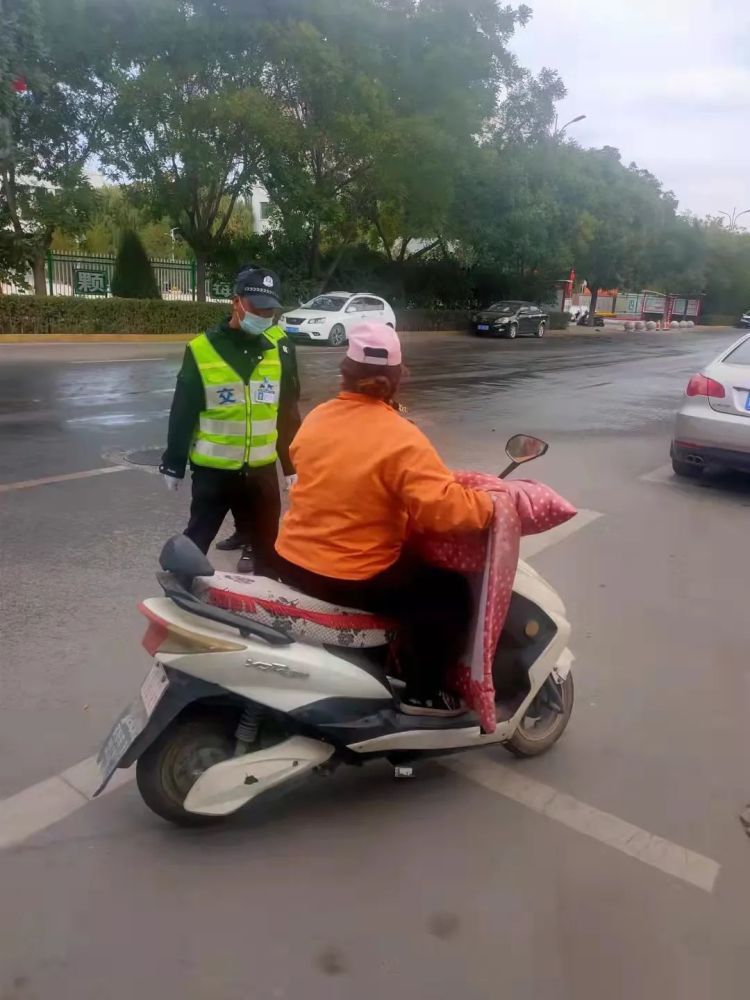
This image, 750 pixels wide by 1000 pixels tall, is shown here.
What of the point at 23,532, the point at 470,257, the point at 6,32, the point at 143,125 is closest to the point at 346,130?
the point at 143,125

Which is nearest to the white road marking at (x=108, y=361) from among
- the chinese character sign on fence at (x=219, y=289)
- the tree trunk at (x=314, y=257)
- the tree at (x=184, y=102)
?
the tree at (x=184, y=102)

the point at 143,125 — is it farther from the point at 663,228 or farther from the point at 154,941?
the point at 663,228

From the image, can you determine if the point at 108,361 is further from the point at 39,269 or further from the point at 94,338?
the point at 39,269

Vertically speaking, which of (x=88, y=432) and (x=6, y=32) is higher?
(x=6, y=32)

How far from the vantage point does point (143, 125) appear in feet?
72.2

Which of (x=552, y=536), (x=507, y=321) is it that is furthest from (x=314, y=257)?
(x=552, y=536)

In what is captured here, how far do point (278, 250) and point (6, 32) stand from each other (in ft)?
45.0

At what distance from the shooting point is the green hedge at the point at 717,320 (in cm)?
6944

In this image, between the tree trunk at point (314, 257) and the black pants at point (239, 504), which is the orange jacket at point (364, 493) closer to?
the black pants at point (239, 504)

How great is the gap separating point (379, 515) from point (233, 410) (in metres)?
1.63

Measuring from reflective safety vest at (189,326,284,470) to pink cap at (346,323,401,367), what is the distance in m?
1.47

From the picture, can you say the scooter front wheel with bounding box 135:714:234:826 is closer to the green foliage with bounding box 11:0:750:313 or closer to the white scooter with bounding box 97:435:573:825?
the white scooter with bounding box 97:435:573:825

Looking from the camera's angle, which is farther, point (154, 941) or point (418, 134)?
point (418, 134)

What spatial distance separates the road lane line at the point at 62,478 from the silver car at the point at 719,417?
4.80m
